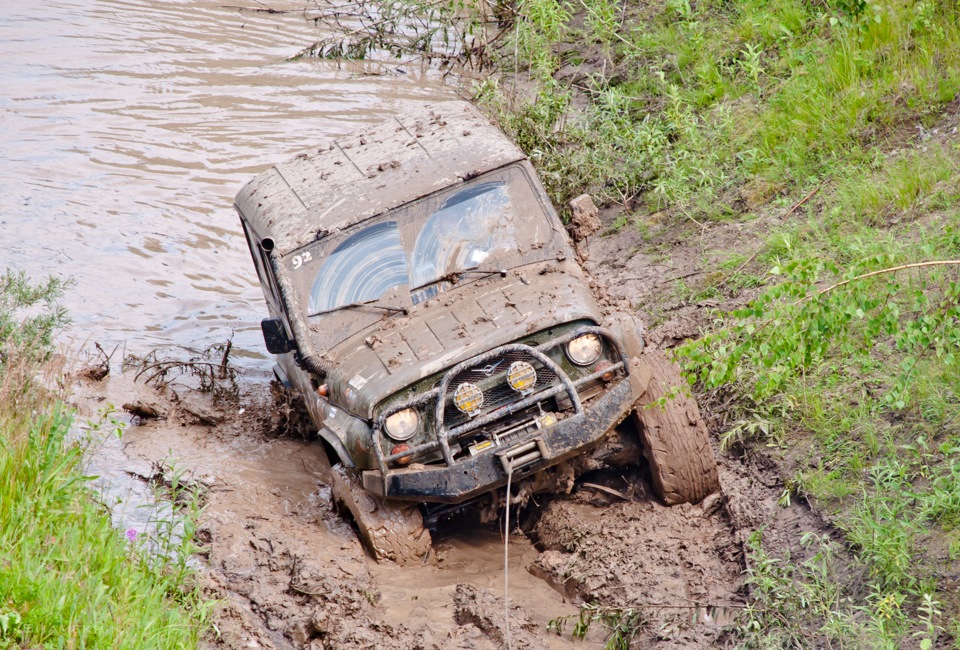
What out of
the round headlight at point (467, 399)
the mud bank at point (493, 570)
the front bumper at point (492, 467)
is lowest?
the mud bank at point (493, 570)

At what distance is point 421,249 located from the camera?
564 cm

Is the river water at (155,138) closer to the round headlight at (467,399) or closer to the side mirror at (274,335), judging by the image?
the side mirror at (274,335)

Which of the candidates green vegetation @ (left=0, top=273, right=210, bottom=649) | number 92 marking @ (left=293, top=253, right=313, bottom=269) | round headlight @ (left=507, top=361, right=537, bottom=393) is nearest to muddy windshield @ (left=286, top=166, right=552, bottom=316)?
number 92 marking @ (left=293, top=253, right=313, bottom=269)

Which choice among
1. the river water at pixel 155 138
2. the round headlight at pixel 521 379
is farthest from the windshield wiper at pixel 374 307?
the river water at pixel 155 138

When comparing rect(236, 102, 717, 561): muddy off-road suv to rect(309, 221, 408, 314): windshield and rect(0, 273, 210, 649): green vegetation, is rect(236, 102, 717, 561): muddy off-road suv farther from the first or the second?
rect(0, 273, 210, 649): green vegetation

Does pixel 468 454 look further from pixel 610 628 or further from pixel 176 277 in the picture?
pixel 176 277

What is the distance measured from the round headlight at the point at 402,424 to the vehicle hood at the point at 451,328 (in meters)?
0.11

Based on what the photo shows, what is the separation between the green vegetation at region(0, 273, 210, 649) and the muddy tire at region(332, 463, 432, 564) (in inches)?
35.1

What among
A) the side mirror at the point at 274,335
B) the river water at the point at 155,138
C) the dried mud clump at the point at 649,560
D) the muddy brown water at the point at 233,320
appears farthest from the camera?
the river water at the point at 155,138

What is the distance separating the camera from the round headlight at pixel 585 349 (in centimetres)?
502

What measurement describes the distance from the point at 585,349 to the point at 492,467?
2.66 feet

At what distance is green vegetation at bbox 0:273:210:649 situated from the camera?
373cm

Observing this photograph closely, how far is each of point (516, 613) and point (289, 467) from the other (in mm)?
2306

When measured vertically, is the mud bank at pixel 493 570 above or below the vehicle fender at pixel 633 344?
below
